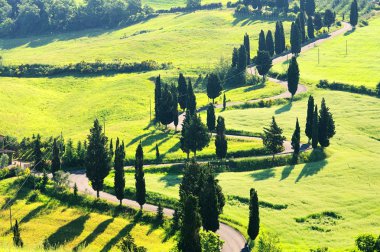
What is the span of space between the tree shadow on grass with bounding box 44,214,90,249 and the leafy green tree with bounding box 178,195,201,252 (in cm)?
2933

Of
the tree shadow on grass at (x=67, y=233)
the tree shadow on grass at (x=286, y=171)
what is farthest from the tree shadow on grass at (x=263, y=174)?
the tree shadow on grass at (x=67, y=233)

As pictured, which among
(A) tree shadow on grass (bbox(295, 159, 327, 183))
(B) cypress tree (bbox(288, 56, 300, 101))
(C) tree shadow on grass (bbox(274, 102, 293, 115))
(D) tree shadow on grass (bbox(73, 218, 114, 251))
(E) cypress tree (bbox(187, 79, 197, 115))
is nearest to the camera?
(D) tree shadow on grass (bbox(73, 218, 114, 251))

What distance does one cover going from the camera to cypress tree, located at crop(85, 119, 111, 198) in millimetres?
114875

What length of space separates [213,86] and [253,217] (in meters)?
94.9

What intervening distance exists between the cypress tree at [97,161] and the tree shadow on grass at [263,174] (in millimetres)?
32715

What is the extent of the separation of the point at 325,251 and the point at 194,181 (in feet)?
97.8

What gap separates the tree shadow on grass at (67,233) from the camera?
98.1m

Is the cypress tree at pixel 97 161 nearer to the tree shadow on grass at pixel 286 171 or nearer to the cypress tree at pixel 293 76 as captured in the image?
the tree shadow on grass at pixel 286 171

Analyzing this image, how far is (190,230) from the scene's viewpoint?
2972 inches

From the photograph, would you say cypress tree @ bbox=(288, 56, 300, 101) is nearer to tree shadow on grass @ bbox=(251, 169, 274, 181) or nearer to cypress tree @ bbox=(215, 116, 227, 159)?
cypress tree @ bbox=(215, 116, 227, 159)

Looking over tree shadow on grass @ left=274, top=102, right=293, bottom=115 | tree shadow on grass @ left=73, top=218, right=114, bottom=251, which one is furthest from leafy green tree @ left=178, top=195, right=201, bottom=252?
tree shadow on grass @ left=274, top=102, right=293, bottom=115

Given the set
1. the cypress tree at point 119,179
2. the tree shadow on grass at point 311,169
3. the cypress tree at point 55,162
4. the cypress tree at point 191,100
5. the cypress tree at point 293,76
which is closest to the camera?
the cypress tree at point 119,179

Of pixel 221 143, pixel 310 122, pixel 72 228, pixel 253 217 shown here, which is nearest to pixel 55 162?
pixel 72 228

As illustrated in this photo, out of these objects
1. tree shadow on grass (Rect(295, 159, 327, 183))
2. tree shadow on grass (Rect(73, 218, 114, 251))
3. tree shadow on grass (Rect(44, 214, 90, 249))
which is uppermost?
tree shadow on grass (Rect(295, 159, 327, 183))
